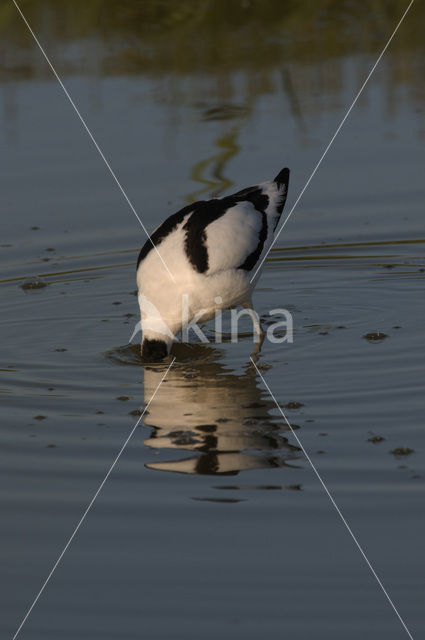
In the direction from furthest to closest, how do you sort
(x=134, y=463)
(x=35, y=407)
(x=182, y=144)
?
(x=182, y=144)
(x=35, y=407)
(x=134, y=463)

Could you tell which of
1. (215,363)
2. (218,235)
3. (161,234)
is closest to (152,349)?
(215,363)

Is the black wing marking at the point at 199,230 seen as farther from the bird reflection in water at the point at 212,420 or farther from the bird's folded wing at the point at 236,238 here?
the bird reflection in water at the point at 212,420

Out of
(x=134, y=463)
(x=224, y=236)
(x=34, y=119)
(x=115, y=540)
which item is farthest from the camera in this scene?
(x=34, y=119)

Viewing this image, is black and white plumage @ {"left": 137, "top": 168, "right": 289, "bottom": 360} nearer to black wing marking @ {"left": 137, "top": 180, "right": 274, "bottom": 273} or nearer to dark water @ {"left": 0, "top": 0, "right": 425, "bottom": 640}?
black wing marking @ {"left": 137, "top": 180, "right": 274, "bottom": 273}

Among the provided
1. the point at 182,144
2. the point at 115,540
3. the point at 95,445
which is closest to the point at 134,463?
the point at 95,445

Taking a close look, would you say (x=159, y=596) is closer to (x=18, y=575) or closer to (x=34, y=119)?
(x=18, y=575)

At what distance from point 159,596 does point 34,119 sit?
8.01m

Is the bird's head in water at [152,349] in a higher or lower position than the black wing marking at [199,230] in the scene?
lower

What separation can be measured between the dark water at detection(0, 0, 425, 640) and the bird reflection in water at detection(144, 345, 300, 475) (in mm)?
17

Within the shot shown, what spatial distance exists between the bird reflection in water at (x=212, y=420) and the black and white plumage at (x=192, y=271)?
0.86 ft

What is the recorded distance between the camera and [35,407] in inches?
228

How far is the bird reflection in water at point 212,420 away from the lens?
498 centimetres

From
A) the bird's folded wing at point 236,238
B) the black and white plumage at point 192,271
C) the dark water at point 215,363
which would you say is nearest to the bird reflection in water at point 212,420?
the dark water at point 215,363

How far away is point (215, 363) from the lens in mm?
6527
